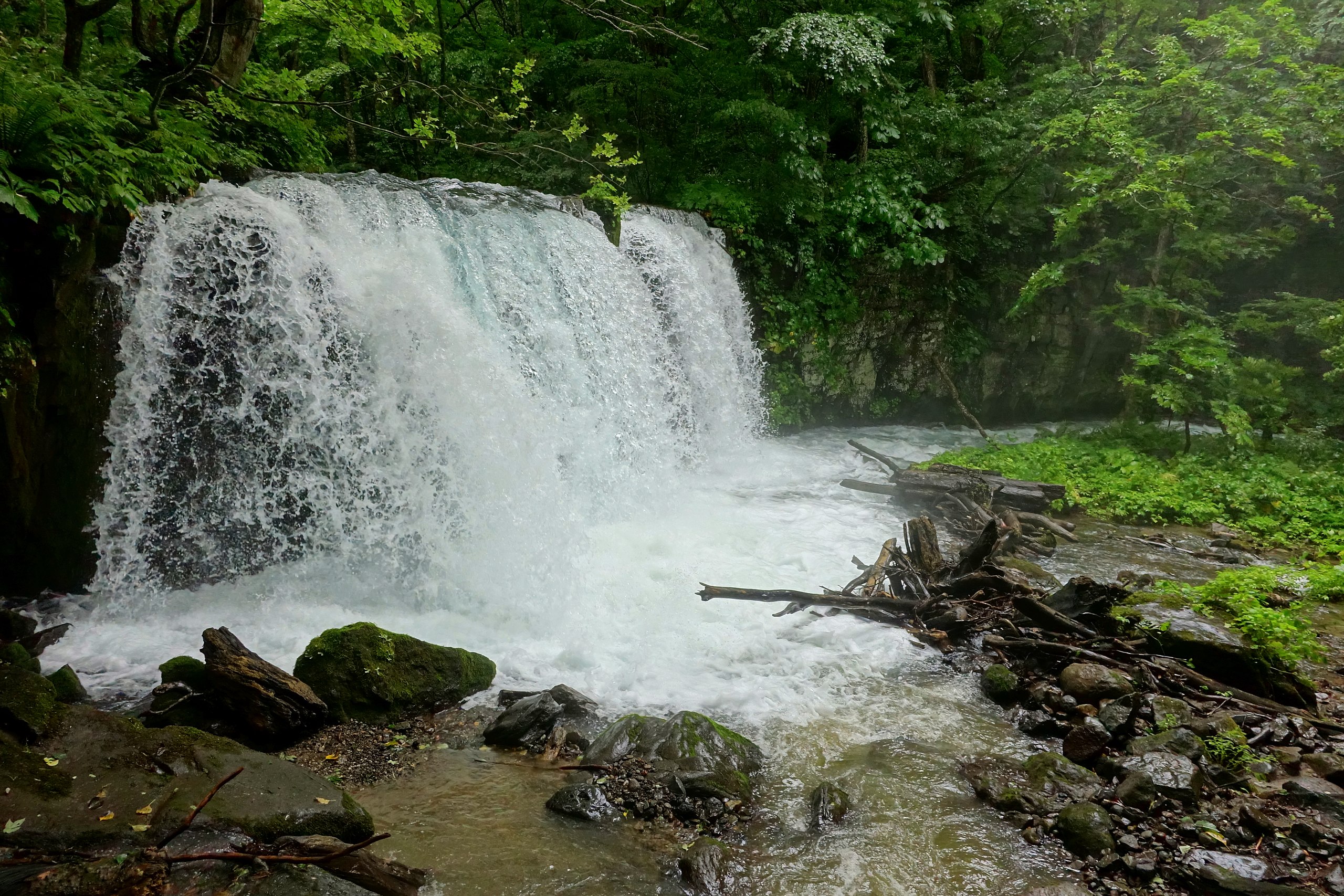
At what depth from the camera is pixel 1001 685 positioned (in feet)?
14.3

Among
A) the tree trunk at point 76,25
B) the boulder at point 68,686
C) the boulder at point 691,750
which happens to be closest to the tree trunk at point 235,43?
the tree trunk at point 76,25

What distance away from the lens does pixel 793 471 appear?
10.3 metres

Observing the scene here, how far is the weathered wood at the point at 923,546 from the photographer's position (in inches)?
238

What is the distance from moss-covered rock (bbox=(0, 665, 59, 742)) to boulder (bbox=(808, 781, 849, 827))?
3.40m

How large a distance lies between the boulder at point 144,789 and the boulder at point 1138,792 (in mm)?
3354

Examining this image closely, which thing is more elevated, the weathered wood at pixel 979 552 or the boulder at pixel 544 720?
the weathered wood at pixel 979 552

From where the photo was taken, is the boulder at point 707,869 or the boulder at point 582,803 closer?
the boulder at point 707,869

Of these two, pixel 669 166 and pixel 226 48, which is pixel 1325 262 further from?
pixel 226 48

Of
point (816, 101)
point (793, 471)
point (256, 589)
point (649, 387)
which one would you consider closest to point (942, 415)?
point (793, 471)

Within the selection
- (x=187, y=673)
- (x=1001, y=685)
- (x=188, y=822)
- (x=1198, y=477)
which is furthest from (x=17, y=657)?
(x=1198, y=477)

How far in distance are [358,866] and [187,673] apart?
2357 millimetres


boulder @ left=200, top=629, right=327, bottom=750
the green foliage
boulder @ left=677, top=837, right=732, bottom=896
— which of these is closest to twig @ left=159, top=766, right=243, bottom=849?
boulder @ left=200, top=629, right=327, bottom=750

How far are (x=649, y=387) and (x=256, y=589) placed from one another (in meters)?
5.03

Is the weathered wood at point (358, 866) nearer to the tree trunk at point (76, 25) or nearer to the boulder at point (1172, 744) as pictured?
the boulder at point (1172, 744)
